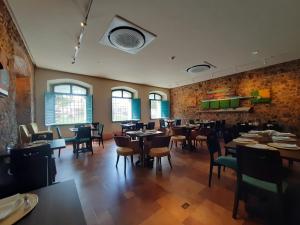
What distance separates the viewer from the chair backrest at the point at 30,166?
148 cm

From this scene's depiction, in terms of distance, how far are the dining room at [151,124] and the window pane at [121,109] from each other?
29.5 inches

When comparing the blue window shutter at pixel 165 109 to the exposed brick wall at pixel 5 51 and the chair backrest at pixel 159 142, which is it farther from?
the exposed brick wall at pixel 5 51

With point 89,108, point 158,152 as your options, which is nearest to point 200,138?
point 158,152

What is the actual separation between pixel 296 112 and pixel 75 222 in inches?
282

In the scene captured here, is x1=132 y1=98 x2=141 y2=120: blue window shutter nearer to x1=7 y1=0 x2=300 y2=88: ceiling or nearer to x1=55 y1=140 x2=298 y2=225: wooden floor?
x1=7 y1=0 x2=300 y2=88: ceiling

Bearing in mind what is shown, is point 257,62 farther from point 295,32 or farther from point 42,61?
point 42,61

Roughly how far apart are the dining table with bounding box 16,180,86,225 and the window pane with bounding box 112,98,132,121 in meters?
6.81

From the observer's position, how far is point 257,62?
5.33 metres

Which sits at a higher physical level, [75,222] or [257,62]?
[257,62]

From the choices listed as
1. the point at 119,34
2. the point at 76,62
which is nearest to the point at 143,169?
the point at 119,34

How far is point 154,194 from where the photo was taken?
227 centimetres

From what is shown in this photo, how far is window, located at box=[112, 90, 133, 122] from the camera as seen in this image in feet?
25.4

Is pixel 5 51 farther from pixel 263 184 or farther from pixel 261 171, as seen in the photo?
pixel 263 184

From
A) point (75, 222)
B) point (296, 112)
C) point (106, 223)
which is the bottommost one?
point (106, 223)
